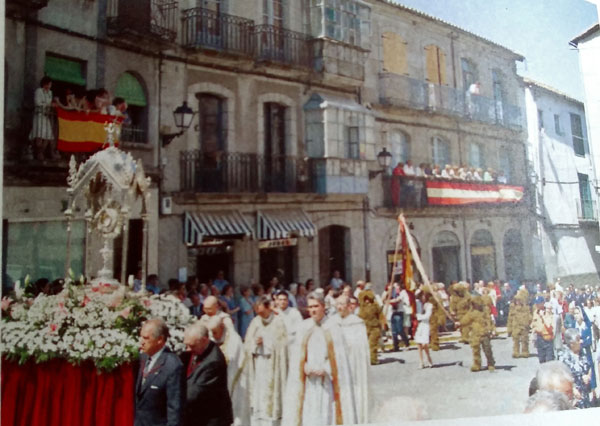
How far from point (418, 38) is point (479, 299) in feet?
7.83

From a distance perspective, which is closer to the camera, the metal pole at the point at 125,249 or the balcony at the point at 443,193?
the metal pole at the point at 125,249

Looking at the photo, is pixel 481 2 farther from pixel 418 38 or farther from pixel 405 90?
pixel 405 90

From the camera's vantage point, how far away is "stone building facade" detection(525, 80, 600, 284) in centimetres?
532

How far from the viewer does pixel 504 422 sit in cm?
451

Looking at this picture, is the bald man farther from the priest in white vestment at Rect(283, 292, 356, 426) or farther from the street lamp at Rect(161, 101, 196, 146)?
the street lamp at Rect(161, 101, 196, 146)

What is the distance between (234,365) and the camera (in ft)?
13.1

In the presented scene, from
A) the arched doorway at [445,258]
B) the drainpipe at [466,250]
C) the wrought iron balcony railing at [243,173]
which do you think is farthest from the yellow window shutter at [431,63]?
the wrought iron balcony railing at [243,173]

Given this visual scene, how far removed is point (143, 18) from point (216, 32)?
1.79 ft

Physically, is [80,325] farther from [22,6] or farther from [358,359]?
[22,6]

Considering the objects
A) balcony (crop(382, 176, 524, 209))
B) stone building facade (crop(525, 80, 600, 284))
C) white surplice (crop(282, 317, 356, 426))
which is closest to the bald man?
white surplice (crop(282, 317, 356, 426))

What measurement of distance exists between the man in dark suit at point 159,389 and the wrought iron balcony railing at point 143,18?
2200 millimetres

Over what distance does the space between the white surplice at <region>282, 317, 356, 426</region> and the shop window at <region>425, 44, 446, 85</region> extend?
2556 millimetres

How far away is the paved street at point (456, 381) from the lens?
14.4ft

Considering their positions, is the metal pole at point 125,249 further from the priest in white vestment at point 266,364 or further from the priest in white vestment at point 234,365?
the priest in white vestment at point 266,364
